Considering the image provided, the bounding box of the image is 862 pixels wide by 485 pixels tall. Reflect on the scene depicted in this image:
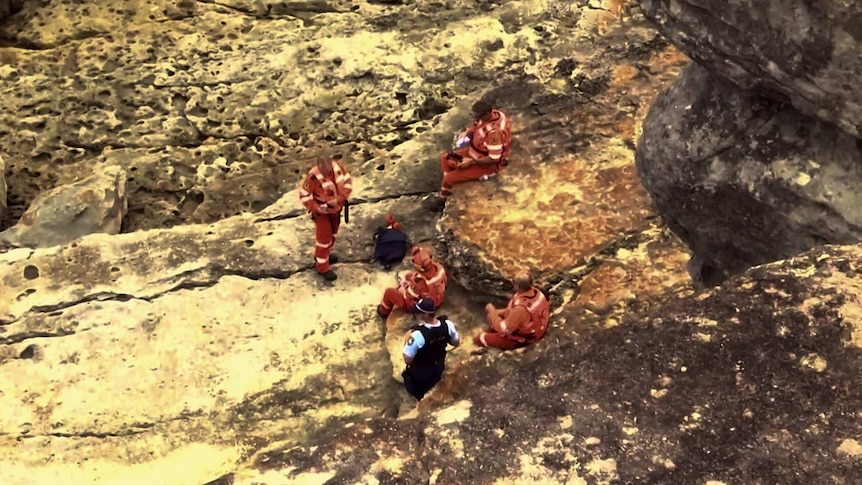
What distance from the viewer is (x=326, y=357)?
6.90 m

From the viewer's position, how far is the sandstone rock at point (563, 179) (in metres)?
6.88

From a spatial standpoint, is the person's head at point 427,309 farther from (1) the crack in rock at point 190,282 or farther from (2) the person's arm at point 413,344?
(1) the crack in rock at point 190,282

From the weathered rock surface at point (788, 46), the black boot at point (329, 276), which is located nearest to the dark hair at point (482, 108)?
the black boot at point (329, 276)

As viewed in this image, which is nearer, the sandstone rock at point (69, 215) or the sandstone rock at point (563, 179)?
the sandstone rock at point (563, 179)

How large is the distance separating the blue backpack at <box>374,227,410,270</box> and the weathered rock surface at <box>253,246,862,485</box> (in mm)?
3628

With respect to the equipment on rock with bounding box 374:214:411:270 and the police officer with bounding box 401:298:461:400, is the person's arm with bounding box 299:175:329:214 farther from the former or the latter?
the police officer with bounding box 401:298:461:400

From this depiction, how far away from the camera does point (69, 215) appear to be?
8305 millimetres

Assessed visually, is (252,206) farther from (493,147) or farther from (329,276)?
(493,147)

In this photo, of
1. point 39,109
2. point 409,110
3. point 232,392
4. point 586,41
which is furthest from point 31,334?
point 586,41

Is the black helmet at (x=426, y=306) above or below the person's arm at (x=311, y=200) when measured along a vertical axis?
above

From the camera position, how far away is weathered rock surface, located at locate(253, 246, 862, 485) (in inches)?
132

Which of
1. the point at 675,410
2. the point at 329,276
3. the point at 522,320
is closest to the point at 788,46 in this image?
the point at 675,410

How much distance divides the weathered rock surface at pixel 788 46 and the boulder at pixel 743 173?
340 mm

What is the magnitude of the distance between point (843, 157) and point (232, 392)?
444cm
